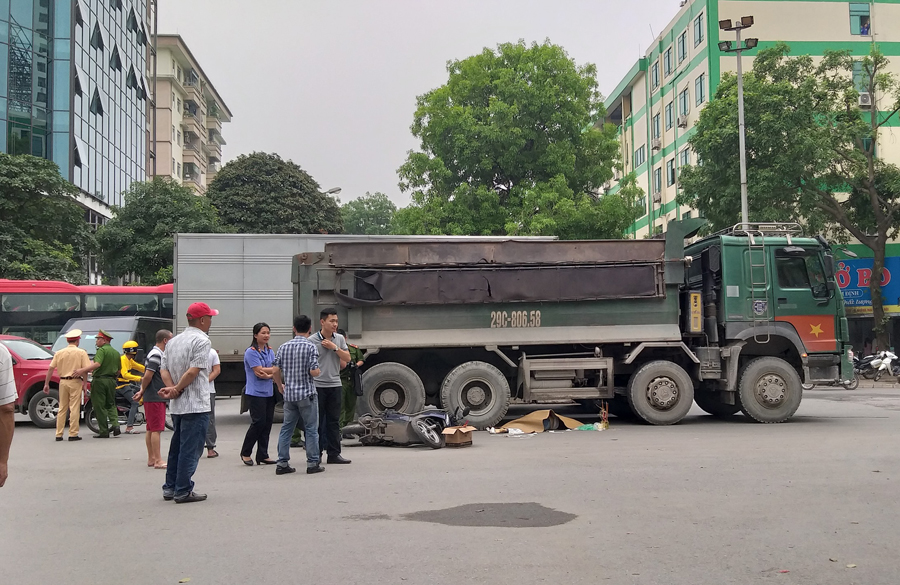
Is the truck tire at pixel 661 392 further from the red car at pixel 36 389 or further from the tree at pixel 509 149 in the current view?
the tree at pixel 509 149

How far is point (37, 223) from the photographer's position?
31.7 metres

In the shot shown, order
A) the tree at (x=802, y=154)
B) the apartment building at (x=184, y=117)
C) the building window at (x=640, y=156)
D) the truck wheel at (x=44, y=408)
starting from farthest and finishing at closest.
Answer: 1. the apartment building at (x=184, y=117)
2. the building window at (x=640, y=156)
3. the tree at (x=802, y=154)
4. the truck wheel at (x=44, y=408)

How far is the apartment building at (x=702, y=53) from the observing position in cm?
3725

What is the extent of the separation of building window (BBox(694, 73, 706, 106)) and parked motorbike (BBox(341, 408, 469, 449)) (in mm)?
31390

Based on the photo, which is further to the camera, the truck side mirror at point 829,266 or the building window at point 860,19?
the building window at point 860,19

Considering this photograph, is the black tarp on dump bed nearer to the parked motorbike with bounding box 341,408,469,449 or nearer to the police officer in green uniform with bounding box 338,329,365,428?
the police officer in green uniform with bounding box 338,329,365,428

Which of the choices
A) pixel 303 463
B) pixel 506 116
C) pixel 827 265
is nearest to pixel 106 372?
pixel 303 463

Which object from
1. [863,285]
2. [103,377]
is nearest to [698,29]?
[863,285]

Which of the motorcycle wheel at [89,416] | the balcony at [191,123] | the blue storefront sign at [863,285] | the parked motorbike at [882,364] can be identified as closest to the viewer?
the motorcycle wheel at [89,416]

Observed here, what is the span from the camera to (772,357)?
543 inches

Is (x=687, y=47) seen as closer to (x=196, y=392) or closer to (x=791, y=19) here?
(x=791, y=19)

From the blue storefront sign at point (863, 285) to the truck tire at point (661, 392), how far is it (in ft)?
73.0

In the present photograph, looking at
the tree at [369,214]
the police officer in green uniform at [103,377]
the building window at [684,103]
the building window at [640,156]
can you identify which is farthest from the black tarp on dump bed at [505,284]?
the tree at [369,214]

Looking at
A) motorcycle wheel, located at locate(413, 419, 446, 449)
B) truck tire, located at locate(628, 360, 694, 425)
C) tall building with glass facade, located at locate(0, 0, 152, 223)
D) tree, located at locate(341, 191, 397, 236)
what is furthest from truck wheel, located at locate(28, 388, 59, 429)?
tree, located at locate(341, 191, 397, 236)
